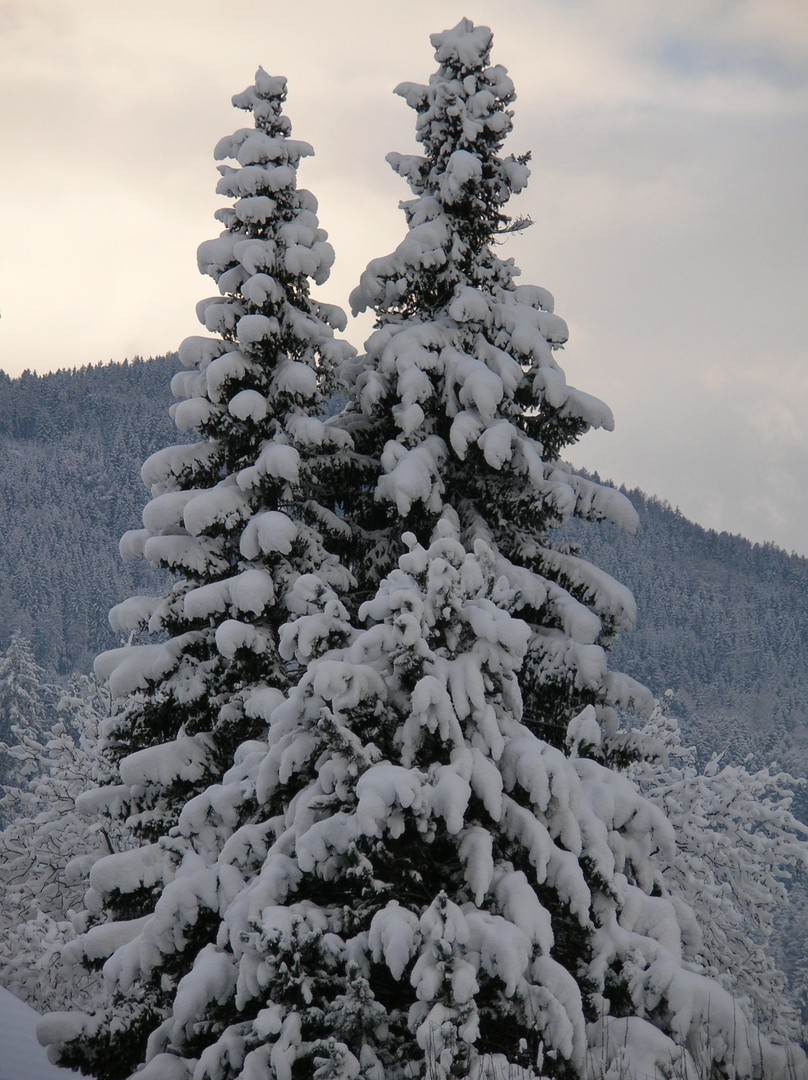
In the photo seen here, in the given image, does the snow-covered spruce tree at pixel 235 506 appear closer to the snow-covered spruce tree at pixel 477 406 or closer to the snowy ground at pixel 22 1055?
the snow-covered spruce tree at pixel 477 406

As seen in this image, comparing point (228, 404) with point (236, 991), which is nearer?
point (236, 991)

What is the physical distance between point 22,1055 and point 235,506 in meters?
6.15

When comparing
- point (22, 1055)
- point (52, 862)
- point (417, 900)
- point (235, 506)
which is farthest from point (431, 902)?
point (52, 862)

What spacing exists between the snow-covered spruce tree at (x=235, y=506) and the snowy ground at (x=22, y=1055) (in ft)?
4.27

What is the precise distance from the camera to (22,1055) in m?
9.09

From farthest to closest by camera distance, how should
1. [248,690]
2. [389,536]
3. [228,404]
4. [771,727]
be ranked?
[771,727], [389,536], [228,404], [248,690]

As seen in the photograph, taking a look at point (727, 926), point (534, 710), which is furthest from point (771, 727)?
point (534, 710)

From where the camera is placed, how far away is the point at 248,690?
1200cm

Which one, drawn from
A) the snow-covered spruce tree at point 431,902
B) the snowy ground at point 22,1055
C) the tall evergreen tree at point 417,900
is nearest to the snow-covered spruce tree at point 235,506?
the snowy ground at point 22,1055

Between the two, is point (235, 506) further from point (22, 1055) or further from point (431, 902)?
point (431, 902)

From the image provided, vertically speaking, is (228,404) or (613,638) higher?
(228,404)

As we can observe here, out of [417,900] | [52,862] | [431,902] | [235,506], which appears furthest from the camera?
[52,862]

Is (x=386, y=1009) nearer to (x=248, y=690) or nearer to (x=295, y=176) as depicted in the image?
(x=248, y=690)

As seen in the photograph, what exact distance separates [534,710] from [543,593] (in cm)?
142
